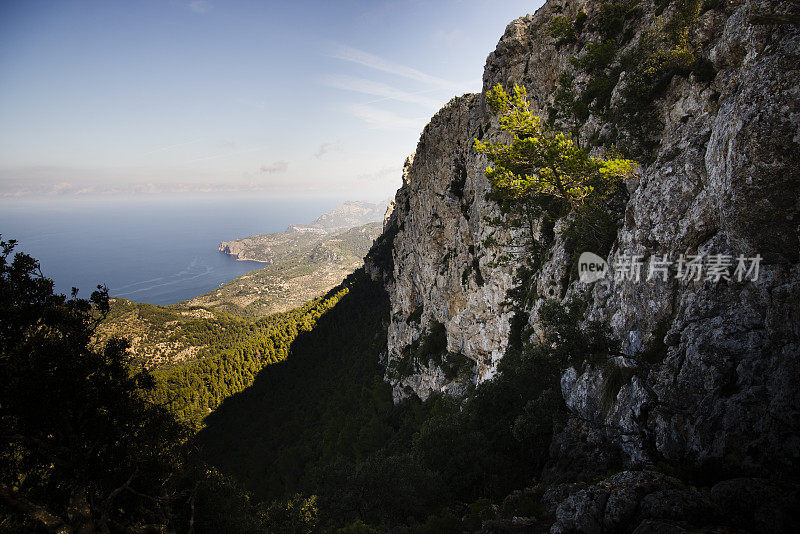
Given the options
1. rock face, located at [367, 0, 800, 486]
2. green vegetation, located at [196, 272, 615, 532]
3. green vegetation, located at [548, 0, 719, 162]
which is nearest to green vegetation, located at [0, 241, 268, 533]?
green vegetation, located at [196, 272, 615, 532]

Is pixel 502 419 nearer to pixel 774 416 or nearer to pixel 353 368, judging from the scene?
pixel 774 416

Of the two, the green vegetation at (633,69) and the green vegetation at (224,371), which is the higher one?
the green vegetation at (633,69)

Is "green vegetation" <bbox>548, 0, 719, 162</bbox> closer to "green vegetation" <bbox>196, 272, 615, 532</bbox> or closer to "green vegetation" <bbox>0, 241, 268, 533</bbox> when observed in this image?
"green vegetation" <bbox>196, 272, 615, 532</bbox>

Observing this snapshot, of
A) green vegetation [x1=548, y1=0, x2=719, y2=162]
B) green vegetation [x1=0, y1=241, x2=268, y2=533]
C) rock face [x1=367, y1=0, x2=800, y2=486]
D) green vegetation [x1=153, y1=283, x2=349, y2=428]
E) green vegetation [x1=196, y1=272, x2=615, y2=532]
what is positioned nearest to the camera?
rock face [x1=367, y1=0, x2=800, y2=486]

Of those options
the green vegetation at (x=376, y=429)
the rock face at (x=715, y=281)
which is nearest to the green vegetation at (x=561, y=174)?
the rock face at (x=715, y=281)

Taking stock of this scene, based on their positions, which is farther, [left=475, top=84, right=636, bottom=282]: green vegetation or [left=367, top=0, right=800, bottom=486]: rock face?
[left=475, top=84, right=636, bottom=282]: green vegetation

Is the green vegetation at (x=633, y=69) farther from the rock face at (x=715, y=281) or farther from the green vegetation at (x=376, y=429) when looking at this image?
the green vegetation at (x=376, y=429)

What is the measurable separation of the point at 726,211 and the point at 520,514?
1372 cm

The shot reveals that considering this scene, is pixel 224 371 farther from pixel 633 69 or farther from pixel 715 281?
pixel 633 69

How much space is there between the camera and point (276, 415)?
281ft

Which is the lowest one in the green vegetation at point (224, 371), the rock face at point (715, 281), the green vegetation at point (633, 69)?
the green vegetation at point (224, 371)

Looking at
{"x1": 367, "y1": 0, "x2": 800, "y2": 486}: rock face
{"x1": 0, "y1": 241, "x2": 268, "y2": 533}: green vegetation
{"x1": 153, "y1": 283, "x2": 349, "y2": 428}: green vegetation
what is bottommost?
{"x1": 153, "y1": 283, "x2": 349, "y2": 428}: green vegetation

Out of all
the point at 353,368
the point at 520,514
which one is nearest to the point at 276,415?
the point at 353,368

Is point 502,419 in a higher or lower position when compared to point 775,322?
lower
